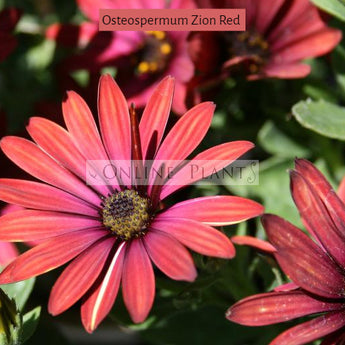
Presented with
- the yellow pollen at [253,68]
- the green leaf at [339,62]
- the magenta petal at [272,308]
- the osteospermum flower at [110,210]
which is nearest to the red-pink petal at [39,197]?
the osteospermum flower at [110,210]

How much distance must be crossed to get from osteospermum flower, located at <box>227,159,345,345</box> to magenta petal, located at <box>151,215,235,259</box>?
45mm

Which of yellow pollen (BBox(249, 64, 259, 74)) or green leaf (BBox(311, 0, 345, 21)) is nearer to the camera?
green leaf (BBox(311, 0, 345, 21))

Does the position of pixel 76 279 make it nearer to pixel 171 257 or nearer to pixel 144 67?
pixel 171 257

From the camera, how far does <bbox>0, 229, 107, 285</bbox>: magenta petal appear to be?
688mm

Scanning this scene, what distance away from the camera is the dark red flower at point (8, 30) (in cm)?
99

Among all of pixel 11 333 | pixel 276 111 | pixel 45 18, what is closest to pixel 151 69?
pixel 276 111

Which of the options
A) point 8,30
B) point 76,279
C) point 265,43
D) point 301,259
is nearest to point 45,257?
point 76,279

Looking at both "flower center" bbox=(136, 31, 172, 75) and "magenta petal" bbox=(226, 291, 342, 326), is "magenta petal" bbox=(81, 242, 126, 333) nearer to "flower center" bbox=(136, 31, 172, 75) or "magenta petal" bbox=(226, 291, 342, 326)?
"magenta petal" bbox=(226, 291, 342, 326)

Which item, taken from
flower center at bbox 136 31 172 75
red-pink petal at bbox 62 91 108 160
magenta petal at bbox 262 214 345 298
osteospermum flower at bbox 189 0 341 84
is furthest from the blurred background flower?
magenta petal at bbox 262 214 345 298

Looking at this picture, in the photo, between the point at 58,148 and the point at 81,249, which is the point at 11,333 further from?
the point at 58,148

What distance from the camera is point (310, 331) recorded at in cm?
65

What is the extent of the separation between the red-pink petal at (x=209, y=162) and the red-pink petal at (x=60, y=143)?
11cm
